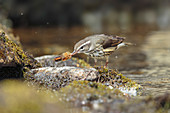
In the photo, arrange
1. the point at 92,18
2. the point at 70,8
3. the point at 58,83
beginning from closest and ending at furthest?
the point at 58,83 → the point at 70,8 → the point at 92,18

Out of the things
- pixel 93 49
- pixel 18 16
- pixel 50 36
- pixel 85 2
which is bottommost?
pixel 93 49

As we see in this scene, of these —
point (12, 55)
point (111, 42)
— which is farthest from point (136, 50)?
point (12, 55)

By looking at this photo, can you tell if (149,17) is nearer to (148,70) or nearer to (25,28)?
(25,28)

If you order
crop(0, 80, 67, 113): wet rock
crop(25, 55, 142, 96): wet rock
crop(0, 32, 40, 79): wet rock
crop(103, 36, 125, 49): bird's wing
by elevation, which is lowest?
crop(0, 80, 67, 113): wet rock

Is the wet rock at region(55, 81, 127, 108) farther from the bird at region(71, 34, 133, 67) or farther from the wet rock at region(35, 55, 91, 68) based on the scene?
the wet rock at region(35, 55, 91, 68)

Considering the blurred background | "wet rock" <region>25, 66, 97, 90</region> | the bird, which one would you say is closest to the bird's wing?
the bird

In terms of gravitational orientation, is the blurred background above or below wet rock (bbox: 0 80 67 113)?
above

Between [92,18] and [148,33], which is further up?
[92,18]

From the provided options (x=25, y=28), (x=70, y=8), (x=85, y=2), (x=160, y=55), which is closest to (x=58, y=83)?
(x=160, y=55)
